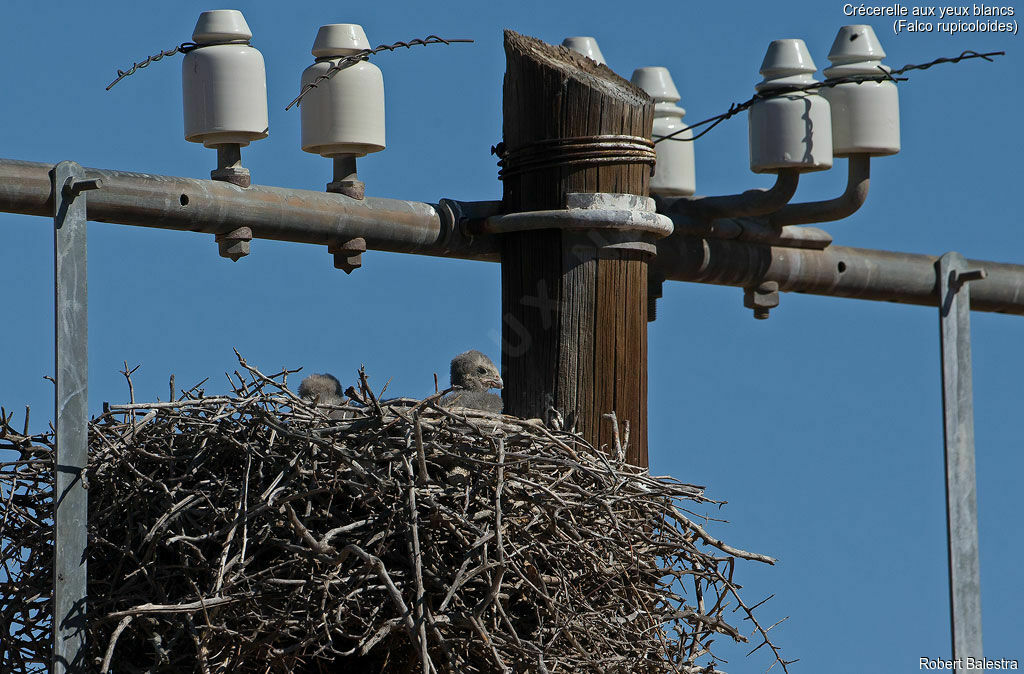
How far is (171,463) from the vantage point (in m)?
5.64

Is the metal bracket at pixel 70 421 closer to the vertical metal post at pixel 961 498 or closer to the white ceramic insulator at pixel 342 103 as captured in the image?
the white ceramic insulator at pixel 342 103

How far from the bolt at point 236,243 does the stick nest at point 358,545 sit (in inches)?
25.7

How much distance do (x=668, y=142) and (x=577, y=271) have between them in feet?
5.43

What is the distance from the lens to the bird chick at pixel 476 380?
7.32m

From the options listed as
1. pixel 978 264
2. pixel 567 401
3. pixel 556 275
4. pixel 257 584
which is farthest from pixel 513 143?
pixel 978 264

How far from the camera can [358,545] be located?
531 centimetres

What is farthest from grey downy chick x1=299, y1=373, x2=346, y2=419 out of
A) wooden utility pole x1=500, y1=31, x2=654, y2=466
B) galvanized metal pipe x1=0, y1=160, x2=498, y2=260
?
wooden utility pole x1=500, y1=31, x2=654, y2=466

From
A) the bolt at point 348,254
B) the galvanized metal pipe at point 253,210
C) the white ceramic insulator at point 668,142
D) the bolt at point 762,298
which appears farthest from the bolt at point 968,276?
the bolt at point 348,254

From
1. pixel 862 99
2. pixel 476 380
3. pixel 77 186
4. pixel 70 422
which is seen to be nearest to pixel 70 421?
pixel 70 422

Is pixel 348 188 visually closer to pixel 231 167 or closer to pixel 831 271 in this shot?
pixel 231 167

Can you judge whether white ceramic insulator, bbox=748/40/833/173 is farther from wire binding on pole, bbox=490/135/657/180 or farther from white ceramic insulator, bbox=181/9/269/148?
white ceramic insulator, bbox=181/9/269/148

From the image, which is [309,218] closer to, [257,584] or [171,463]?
[171,463]

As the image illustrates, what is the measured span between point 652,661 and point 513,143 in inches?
74.7

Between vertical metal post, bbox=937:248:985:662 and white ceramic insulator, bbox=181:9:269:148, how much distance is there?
3149 mm
